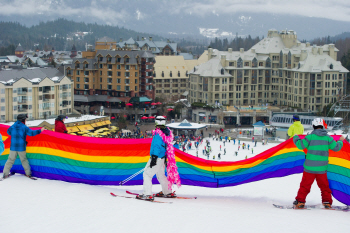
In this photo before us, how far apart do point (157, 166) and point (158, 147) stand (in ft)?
1.60

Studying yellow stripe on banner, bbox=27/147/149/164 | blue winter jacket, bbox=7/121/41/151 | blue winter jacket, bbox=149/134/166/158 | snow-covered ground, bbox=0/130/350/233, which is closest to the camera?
snow-covered ground, bbox=0/130/350/233

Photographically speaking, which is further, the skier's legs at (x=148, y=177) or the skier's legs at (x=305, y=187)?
the skier's legs at (x=148, y=177)

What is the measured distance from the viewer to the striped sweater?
12.7 metres

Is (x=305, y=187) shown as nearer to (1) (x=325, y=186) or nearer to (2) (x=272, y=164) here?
(1) (x=325, y=186)

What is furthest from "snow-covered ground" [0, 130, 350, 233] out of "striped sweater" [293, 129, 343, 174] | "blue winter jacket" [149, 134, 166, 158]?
"blue winter jacket" [149, 134, 166, 158]

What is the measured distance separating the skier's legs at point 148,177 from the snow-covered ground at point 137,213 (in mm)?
438

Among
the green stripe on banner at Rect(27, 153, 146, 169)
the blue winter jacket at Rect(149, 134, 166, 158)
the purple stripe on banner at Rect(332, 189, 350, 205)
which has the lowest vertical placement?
the purple stripe on banner at Rect(332, 189, 350, 205)

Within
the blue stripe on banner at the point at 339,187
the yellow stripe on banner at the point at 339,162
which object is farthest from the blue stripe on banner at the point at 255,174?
the blue stripe on banner at the point at 339,187

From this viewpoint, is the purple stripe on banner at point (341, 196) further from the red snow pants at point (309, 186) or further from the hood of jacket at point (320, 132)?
the hood of jacket at point (320, 132)

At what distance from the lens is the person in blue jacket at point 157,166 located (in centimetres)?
1298

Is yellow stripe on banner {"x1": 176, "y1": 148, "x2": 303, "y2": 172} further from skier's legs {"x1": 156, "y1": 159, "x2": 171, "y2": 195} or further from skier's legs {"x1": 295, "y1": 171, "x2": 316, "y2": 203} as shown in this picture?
skier's legs {"x1": 295, "y1": 171, "x2": 316, "y2": 203}

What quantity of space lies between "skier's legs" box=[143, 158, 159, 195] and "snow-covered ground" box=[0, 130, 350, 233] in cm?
44

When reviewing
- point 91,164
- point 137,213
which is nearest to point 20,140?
point 91,164

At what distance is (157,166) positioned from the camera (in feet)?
43.9
